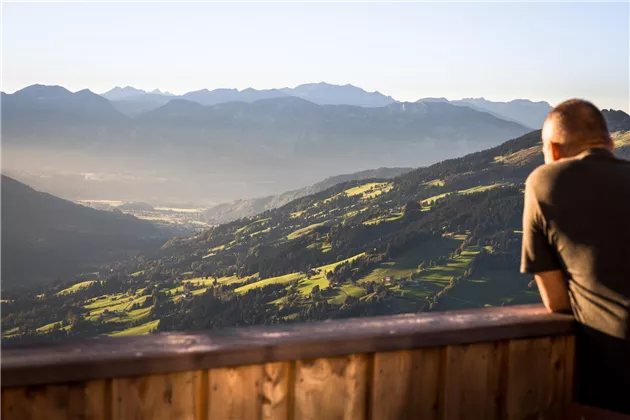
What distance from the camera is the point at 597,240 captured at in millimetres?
3068

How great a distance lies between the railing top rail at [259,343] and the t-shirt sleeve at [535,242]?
29 centimetres

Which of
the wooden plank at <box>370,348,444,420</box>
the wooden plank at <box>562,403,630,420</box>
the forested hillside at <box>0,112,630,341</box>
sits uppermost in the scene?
the wooden plank at <box>370,348,444,420</box>

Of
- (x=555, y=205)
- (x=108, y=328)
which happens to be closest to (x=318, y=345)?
(x=555, y=205)

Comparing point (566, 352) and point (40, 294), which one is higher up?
point (566, 352)

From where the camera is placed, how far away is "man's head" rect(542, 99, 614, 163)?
3297 mm

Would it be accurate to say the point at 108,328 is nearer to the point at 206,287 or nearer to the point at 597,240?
the point at 206,287

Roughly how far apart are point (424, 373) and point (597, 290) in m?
0.84

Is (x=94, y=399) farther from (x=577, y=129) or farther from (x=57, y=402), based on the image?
(x=577, y=129)

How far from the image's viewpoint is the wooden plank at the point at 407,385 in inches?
118

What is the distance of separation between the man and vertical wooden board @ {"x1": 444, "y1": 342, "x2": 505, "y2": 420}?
0.41m

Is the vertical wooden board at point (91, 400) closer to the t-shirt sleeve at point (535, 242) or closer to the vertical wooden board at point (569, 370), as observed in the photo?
the t-shirt sleeve at point (535, 242)

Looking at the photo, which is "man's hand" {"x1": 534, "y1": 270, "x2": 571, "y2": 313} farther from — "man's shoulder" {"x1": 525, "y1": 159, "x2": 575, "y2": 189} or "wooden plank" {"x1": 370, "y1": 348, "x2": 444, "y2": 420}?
"wooden plank" {"x1": 370, "y1": 348, "x2": 444, "y2": 420}

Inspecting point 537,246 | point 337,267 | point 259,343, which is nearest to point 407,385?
point 259,343

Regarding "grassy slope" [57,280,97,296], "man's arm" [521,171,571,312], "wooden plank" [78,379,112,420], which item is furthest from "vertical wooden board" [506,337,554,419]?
"grassy slope" [57,280,97,296]
